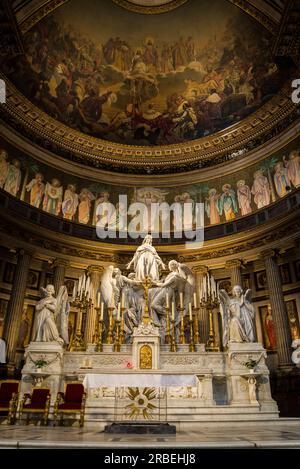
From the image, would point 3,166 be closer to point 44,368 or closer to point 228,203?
point 44,368

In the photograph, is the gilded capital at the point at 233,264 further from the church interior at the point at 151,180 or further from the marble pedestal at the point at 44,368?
the marble pedestal at the point at 44,368

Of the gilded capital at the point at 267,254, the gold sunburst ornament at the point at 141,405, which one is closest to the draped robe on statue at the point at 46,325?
the gold sunburst ornament at the point at 141,405

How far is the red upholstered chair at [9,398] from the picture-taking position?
8.35 m

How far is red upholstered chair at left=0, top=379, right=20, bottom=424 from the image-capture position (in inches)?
329

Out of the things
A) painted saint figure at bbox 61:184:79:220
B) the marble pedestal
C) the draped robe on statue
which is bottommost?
the marble pedestal

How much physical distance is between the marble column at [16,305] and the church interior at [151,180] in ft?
0.22

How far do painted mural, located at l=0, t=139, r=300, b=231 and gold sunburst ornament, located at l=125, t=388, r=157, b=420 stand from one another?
583 inches

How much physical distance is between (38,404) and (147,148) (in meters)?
20.1

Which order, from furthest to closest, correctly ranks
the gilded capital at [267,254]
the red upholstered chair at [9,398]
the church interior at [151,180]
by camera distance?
the gilded capital at [267,254]
the church interior at [151,180]
the red upholstered chair at [9,398]

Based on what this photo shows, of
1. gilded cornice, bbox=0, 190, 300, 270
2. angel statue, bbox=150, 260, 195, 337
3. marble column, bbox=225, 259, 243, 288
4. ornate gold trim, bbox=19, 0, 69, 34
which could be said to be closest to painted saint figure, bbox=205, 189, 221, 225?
gilded cornice, bbox=0, 190, 300, 270

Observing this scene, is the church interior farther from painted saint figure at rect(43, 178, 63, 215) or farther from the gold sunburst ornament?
the gold sunburst ornament

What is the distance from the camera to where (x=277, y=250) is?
61.0 feet
